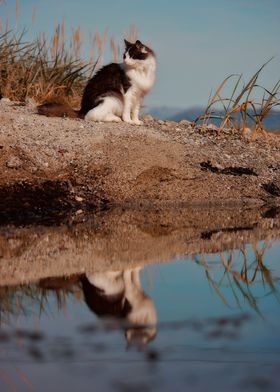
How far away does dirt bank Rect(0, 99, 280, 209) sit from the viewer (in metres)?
8.48

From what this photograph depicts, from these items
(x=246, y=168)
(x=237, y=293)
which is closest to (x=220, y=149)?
(x=246, y=168)

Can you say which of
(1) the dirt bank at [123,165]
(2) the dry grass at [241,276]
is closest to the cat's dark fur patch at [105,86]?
(1) the dirt bank at [123,165]

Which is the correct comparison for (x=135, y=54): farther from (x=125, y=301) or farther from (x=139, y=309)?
(x=139, y=309)

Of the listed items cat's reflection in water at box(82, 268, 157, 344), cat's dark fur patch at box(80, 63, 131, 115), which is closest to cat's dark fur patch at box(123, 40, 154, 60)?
cat's dark fur patch at box(80, 63, 131, 115)

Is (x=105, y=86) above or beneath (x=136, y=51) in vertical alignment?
beneath

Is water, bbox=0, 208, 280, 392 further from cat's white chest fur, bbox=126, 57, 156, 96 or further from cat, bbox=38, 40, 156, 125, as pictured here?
cat's white chest fur, bbox=126, 57, 156, 96

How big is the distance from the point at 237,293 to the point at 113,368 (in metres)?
1.50

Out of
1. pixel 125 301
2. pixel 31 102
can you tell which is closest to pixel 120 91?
pixel 31 102

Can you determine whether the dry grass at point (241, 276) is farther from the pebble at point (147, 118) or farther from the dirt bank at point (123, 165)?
the pebble at point (147, 118)

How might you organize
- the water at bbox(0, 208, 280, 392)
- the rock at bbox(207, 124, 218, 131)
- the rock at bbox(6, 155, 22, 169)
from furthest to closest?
the rock at bbox(207, 124, 218, 131) < the rock at bbox(6, 155, 22, 169) < the water at bbox(0, 208, 280, 392)

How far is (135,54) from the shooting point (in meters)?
10.5

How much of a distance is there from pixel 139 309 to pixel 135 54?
7.22 metres

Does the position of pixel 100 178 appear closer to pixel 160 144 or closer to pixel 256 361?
pixel 160 144

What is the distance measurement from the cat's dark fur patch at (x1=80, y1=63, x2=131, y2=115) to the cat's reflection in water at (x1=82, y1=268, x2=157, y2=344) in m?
5.85
